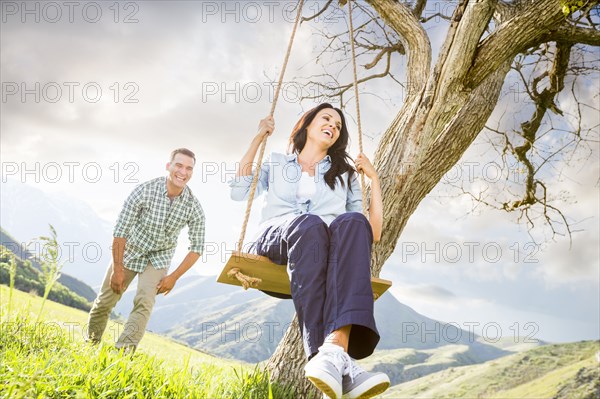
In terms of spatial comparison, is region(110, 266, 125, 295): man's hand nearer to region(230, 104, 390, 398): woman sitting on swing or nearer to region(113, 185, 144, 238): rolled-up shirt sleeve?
region(113, 185, 144, 238): rolled-up shirt sleeve

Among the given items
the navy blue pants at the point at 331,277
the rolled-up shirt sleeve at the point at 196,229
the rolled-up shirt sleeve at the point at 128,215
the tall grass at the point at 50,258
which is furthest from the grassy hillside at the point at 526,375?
the tall grass at the point at 50,258

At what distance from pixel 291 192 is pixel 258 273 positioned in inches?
27.5

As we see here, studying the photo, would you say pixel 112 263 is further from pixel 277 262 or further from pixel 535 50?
pixel 535 50

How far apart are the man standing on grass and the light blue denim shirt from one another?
1263 mm

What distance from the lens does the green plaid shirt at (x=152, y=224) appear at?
436cm

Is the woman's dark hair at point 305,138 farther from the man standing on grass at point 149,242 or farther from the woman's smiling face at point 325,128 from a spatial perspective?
the man standing on grass at point 149,242

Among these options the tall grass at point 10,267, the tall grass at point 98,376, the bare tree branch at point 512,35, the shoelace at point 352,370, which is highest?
the bare tree branch at point 512,35

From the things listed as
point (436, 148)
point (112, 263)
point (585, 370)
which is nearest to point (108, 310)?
point (112, 263)

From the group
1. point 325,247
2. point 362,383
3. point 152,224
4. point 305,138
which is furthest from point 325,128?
point 362,383

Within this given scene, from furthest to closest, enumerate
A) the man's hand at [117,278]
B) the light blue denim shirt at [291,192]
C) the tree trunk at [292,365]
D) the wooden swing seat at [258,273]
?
the man's hand at [117,278] < the tree trunk at [292,365] < the light blue denim shirt at [291,192] < the wooden swing seat at [258,273]

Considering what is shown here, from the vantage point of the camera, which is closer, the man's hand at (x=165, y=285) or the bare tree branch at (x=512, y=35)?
the bare tree branch at (x=512, y=35)

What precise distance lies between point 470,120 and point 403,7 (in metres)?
1.22

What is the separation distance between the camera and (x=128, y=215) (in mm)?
4391

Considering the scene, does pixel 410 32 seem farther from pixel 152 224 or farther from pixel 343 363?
pixel 343 363
